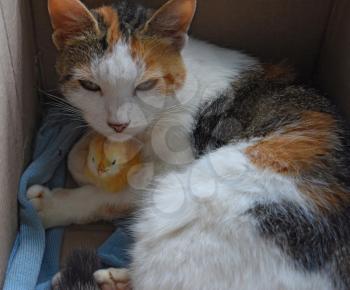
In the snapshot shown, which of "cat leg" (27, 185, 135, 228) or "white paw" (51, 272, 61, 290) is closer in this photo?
"white paw" (51, 272, 61, 290)

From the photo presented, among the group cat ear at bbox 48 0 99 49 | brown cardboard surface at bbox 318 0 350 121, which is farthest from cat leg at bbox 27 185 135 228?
brown cardboard surface at bbox 318 0 350 121

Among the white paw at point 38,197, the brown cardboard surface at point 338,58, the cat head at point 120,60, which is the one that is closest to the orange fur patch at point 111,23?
the cat head at point 120,60

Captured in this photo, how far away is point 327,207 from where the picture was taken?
113 centimetres

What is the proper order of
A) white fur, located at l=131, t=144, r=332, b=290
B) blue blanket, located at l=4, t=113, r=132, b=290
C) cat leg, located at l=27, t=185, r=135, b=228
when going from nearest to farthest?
white fur, located at l=131, t=144, r=332, b=290 < blue blanket, located at l=4, t=113, r=132, b=290 < cat leg, located at l=27, t=185, r=135, b=228

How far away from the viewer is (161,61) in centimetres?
125

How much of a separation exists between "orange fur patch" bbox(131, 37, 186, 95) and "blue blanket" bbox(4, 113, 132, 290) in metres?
0.38

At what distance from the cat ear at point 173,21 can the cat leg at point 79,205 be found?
397mm

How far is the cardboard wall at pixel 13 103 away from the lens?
1.21m

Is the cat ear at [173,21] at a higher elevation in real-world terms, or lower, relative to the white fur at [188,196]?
higher

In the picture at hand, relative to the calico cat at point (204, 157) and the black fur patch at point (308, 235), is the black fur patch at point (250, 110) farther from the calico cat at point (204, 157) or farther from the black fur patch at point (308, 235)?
the black fur patch at point (308, 235)

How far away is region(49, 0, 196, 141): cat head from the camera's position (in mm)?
1199

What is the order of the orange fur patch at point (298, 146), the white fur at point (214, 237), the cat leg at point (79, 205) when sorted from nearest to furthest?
the white fur at point (214, 237) → the orange fur patch at point (298, 146) → the cat leg at point (79, 205)

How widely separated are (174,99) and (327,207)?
Answer: 0.42 m

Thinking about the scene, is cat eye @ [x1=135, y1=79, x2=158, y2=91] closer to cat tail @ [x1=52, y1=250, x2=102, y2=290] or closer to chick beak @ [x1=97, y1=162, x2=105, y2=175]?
chick beak @ [x1=97, y1=162, x2=105, y2=175]
